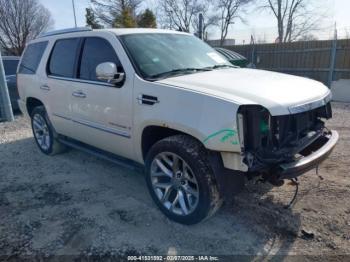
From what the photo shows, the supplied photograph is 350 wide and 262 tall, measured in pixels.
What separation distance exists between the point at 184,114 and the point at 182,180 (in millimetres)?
728

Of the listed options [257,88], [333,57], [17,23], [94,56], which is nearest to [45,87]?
[94,56]

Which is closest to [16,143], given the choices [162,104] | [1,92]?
[1,92]

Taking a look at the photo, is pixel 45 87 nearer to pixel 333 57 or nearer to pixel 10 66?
pixel 10 66

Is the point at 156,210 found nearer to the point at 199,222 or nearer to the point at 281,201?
the point at 199,222

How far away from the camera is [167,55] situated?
3689mm

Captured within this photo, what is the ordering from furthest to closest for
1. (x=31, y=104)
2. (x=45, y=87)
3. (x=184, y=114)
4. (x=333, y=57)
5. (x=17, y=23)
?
(x=17, y=23), (x=333, y=57), (x=31, y=104), (x=45, y=87), (x=184, y=114)

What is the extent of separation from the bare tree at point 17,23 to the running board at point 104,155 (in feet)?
102

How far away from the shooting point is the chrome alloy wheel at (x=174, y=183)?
3.07 metres

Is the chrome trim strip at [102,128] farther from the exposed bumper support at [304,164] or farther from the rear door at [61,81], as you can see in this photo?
the exposed bumper support at [304,164]

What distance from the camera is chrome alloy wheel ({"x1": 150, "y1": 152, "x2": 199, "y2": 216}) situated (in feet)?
10.1

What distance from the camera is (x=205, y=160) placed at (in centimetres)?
283

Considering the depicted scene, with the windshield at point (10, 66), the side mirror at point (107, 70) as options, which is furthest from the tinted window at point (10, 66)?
the side mirror at point (107, 70)

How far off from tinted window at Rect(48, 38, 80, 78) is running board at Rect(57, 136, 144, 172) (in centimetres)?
104

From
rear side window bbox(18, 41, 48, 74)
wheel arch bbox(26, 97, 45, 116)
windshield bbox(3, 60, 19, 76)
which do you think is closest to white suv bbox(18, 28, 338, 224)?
rear side window bbox(18, 41, 48, 74)
